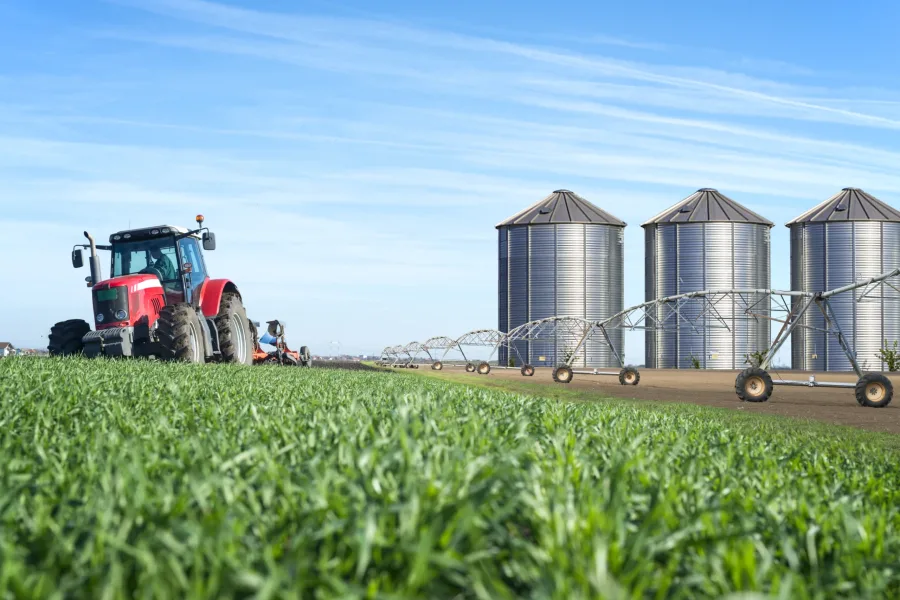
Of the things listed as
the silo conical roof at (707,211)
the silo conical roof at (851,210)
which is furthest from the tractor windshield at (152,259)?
the silo conical roof at (851,210)

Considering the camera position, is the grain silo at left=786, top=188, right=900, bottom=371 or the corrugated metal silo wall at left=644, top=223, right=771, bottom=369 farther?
the corrugated metal silo wall at left=644, top=223, right=771, bottom=369

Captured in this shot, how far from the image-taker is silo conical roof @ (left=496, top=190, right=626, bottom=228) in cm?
6875

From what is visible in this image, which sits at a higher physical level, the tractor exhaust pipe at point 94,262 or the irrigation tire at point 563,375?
the tractor exhaust pipe at point 94,262

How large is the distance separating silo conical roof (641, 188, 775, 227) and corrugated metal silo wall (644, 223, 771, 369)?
1.62 ft

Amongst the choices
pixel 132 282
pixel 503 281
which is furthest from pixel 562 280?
pixel 132 282

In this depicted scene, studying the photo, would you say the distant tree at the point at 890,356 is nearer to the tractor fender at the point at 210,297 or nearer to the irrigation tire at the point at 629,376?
the irrigation tire at the point at 629,376

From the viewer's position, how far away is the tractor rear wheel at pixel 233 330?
21.4m

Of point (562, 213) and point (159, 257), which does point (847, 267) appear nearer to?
point (562, 213)

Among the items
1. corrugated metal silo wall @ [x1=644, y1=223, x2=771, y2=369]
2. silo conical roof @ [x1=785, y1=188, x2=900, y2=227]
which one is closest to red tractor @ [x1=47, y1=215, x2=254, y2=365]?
corrugated metal silo wall @ [x1=644, y1=223, x2=771, y2=369]

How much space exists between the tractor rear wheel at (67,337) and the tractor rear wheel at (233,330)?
310 centimetres

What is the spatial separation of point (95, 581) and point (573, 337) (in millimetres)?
66790

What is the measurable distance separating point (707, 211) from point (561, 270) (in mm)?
12418

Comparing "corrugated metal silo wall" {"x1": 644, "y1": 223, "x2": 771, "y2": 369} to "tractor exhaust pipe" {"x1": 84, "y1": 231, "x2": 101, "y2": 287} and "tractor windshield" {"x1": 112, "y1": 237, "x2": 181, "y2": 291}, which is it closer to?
"tractor windshield" {"x1": 112, "y1": 237, "x2": 181, "y2": 291}

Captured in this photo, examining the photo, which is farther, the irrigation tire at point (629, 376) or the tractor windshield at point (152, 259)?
the irrigation tire at point (629, 376)
